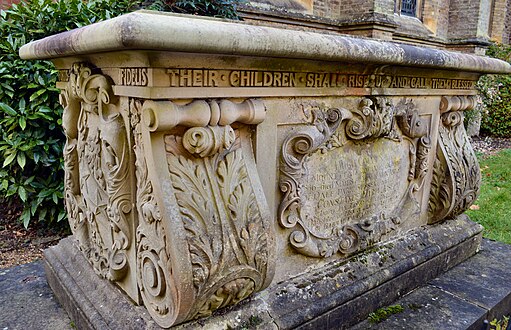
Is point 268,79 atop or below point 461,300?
atop

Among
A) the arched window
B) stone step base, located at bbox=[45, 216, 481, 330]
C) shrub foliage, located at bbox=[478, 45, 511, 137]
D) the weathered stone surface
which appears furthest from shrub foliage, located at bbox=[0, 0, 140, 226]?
shrub foliage, located at bbox=[478, 45, 511, 137]

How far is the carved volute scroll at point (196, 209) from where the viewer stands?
1521mm

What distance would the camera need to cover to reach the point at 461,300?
94.9 inches

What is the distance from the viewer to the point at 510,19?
53.5ft

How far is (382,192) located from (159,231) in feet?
4.91

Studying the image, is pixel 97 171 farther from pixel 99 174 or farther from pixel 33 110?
pixel 33 110

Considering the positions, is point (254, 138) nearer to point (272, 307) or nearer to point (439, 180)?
point (272, 307)

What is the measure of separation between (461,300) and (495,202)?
3355mm

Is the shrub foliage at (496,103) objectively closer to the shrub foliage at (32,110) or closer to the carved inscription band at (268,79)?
the carved inscription band at (268,79)

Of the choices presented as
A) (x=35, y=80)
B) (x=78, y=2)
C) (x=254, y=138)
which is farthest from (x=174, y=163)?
(x=78, y=2)

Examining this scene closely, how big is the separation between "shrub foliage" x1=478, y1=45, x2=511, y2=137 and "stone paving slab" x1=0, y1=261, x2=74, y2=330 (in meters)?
11.6

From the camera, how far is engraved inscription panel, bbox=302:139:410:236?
2150mm

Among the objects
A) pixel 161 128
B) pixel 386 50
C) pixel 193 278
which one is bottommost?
pixel 193 278

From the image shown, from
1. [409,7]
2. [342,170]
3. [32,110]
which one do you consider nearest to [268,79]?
[342,170]
